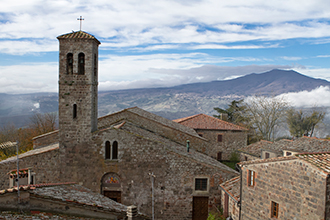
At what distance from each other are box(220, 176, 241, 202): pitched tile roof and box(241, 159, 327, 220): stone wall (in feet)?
3.22

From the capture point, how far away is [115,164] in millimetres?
20594

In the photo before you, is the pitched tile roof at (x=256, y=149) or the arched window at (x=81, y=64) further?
the pitched tile roof at (x=256, y=149)

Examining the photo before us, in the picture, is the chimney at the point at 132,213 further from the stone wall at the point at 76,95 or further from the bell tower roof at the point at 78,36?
the bell tower roof at the point at 78,36

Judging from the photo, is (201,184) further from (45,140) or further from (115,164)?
(45,140)

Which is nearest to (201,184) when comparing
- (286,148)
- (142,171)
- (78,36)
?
(142,171)

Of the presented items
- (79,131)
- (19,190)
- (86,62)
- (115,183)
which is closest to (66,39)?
(86,62)

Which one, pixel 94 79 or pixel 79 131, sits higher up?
pixel 94 79

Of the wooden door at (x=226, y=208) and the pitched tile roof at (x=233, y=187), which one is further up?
the pitched tile roof at (x=233, y=187)

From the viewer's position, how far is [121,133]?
2053 centimetres

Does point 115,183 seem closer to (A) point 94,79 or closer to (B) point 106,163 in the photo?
(B) point 106,163

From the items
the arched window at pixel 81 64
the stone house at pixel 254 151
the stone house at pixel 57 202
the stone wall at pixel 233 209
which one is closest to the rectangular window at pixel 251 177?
the stone wall at pixel 233 209

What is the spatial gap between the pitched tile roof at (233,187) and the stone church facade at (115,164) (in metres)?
1.01

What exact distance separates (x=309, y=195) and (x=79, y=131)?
15633 mm

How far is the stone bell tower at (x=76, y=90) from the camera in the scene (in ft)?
68.1
